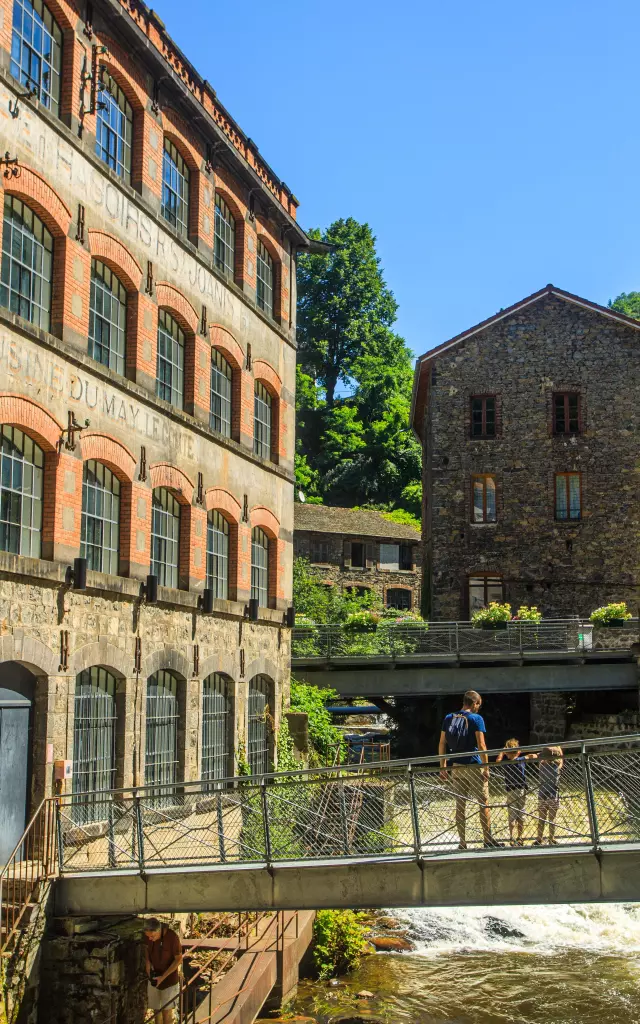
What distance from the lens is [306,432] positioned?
6881 centimetres

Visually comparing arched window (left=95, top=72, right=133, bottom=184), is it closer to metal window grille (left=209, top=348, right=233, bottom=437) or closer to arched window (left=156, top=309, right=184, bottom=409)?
arched window (left=156, top=309, right=184, bottom=409)

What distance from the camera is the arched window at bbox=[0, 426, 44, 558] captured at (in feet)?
47.3

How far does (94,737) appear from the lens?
16250 mm

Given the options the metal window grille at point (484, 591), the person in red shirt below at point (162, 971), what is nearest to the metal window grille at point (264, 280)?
the person in red shirt below at point (162, 971)

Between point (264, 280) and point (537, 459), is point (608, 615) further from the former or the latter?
point (264, 280)

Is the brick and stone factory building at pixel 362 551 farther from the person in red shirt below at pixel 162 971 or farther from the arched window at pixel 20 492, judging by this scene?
the person in red shirt below at pixel 162 971

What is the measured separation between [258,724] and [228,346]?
7.74m

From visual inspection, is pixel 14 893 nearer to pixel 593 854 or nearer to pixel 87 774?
pixel 87 774

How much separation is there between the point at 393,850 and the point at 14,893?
4.38 meters

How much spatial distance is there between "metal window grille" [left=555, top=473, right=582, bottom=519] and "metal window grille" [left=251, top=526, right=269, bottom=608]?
1748cm

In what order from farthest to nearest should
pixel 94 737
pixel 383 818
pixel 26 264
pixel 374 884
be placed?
pixel 94 737 → pixel 26 264 → pixel 383 818 → pixel 374 884

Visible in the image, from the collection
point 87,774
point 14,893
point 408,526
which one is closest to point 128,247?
point 87,774

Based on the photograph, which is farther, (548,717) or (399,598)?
(399,598)

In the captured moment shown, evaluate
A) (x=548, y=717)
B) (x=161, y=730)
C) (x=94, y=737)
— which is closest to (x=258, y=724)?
(x=161, y=730)
